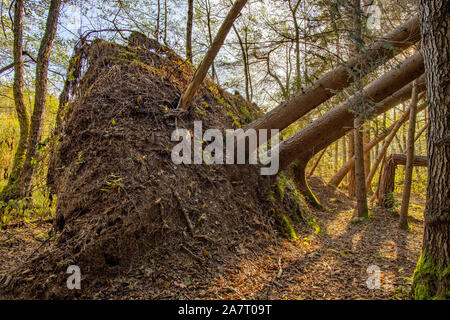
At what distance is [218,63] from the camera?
7.88m

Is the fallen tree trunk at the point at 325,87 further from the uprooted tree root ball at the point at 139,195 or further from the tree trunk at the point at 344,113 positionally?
the uprooted tree root ball at the point at 139,195

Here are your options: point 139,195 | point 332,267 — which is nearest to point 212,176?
point 139,195

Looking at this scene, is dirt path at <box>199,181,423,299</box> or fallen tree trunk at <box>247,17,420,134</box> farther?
fallen tree trunk at <box>247,17,420,134</box>

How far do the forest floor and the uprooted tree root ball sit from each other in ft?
0.61

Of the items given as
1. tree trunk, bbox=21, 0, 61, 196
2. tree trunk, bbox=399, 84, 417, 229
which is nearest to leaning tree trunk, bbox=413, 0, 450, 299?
tree trunk, bbox=399, 84, 417, 229

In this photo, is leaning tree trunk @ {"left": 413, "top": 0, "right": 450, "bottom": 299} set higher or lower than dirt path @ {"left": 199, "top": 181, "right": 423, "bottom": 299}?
higher

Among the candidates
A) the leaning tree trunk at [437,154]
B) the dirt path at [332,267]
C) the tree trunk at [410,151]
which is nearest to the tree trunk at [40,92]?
the dirt path at [332,267]

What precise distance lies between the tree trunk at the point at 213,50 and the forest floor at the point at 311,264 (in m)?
2.92

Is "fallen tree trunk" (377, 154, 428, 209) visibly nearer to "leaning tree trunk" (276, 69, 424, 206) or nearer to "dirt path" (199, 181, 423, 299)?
"dirt path" (199, 181, 423, 299)

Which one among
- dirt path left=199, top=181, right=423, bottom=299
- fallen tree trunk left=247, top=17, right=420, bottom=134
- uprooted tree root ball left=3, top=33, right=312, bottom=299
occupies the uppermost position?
fallen tree trunk left=247, top=17, right=420, bottom=134

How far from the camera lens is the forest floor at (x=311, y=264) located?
2.76 metres

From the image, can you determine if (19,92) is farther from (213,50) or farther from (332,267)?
(332,267)

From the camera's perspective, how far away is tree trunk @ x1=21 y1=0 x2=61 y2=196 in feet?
15.6

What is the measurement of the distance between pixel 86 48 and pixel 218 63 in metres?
4.03
